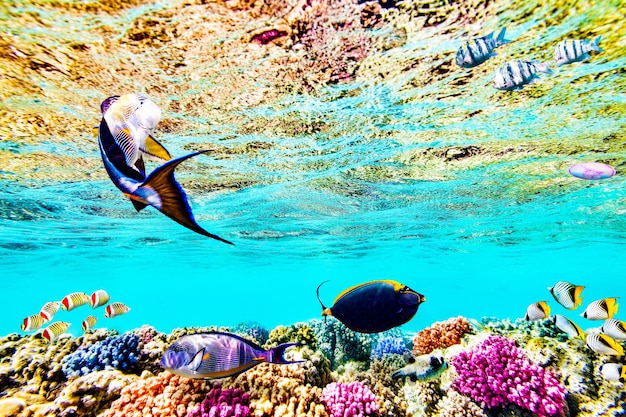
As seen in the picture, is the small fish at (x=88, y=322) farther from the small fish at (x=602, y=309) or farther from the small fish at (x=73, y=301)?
the small fish at (x=602, y=309)

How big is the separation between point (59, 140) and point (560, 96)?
596 inches

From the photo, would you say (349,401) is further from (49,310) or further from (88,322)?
(49,310)

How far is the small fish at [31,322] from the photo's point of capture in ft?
22.1

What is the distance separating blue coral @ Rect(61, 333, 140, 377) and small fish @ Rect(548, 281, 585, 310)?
7.04 m

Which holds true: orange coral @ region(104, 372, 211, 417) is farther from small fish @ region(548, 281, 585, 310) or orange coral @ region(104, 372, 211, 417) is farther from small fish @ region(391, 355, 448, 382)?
small fish @ region(548, 281, 585, 310)

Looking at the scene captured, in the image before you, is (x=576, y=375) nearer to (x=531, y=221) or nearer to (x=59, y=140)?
(x=59, y=140)

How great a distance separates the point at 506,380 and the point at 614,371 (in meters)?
1.56

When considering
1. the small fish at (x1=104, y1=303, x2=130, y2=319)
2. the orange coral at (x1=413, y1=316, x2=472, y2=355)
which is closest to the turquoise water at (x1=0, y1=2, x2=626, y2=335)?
the small fish at (x1=104, y1=303, x2=130, y2=319)

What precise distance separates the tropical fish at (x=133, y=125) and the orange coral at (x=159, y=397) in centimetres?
409

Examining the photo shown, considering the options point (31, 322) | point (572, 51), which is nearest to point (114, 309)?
point (31, 322)

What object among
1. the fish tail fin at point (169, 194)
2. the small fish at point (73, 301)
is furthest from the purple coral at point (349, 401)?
the small fish at point (73, 301)

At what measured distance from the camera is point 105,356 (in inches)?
209

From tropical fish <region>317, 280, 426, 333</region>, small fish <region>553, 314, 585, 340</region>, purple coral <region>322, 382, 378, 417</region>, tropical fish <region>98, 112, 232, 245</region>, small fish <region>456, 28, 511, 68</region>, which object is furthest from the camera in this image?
small fish <region>553, 314, 585, 340</region>

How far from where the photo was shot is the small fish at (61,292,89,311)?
6840 millimetres
